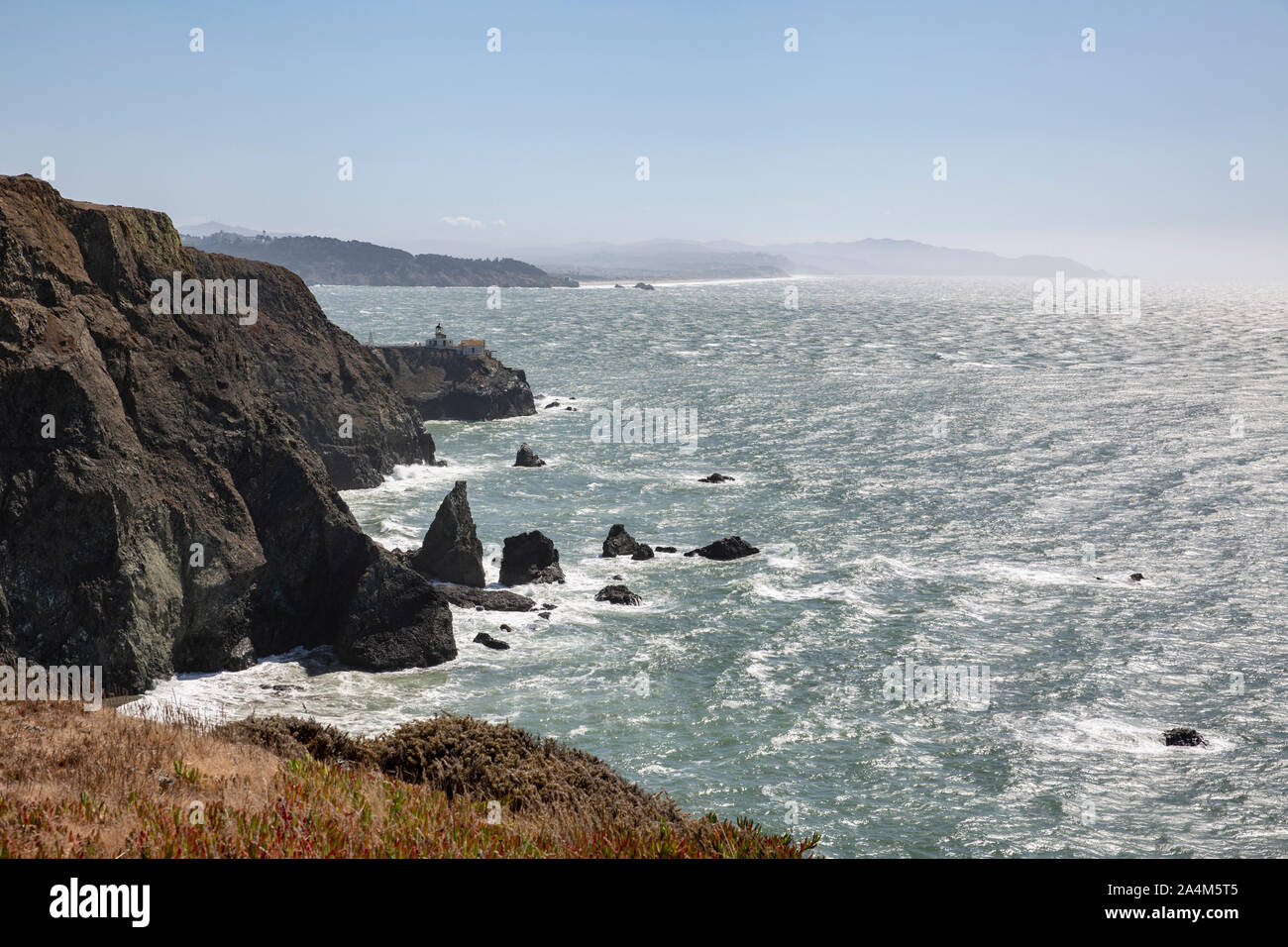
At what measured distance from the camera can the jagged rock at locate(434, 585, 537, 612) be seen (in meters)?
49.1

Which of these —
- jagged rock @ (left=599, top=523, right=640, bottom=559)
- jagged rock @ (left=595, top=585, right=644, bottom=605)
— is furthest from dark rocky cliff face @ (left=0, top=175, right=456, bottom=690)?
jagged rock @ (left=599, top=523, right=640, bottom=559)

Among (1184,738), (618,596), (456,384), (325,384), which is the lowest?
(1184,738)

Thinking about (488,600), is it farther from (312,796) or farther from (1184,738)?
(312,796)

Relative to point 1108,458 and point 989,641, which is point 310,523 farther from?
point 1108,458

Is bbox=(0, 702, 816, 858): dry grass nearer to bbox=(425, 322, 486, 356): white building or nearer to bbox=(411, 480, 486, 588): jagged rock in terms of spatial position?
bbox=(411, 480, 486, 588): jagged rock

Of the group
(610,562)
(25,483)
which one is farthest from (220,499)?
(610,562)

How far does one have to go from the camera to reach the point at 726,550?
5809 cm

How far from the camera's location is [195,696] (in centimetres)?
3588

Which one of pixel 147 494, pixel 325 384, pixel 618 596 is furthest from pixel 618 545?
pixel 325 384

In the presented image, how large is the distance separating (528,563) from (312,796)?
4035cm

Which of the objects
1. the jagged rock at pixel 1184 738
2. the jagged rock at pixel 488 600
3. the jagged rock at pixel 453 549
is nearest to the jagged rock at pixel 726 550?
the jagged rock at pixel 488 600

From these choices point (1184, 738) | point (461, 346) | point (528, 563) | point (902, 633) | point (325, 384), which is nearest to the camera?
point (1184, 738)
